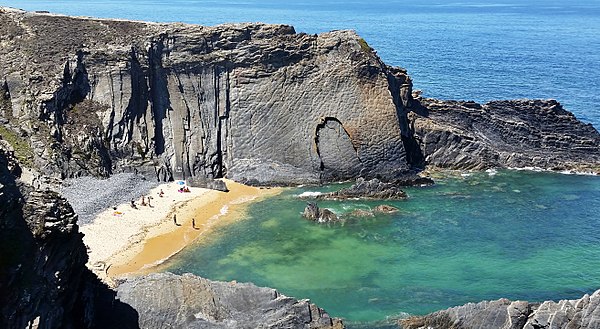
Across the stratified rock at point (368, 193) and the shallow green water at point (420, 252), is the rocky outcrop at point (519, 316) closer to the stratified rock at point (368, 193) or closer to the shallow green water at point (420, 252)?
the shallow green water at point (420, 252)

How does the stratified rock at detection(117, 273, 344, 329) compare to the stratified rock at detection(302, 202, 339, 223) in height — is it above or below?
above

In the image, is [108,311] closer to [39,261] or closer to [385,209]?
[39,261]

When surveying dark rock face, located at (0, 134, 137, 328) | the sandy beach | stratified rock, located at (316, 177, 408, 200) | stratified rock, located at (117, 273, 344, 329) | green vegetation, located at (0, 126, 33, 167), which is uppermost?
dark rock face, located at (0, 134, 137, 328)

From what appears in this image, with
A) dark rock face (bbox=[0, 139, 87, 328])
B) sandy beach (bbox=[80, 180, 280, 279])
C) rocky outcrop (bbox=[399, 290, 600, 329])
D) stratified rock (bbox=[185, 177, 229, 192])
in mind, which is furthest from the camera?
stratified rock (bbox=[185, 177, 229, 192])

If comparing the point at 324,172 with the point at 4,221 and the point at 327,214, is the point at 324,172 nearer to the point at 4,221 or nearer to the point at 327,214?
the point at 327,214

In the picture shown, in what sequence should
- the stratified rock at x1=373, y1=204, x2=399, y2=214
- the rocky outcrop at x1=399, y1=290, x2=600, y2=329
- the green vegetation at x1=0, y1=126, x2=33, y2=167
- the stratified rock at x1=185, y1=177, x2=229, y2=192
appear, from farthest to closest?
the stratified rock at x1=185, y1=177, x2=229, y2=192 < the stratified rock at x1=373, y1=204, x2=399, y2=214 < the green vegetation at x1=0, y1=126, x2=33, y2=167 < the rocky outcrop at x1=399, y1=290, x2=600, y2=329

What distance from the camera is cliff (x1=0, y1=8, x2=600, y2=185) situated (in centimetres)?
5525

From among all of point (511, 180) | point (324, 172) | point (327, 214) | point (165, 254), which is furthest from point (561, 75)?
point (165, 254)

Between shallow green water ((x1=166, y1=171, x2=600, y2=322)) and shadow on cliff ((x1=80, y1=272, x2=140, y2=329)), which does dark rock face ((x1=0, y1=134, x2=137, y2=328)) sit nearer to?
shadow on cliff ((x1=80, y1=272, x2=140, y2=329))

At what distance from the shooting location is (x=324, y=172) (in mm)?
56688

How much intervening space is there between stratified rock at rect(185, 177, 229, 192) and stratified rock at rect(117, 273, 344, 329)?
23.3 m

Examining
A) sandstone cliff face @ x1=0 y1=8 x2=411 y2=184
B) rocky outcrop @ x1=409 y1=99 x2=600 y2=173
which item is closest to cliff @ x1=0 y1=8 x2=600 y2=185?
sandstone cliff face @ x1=0 y1=8 x2=411 y2=184

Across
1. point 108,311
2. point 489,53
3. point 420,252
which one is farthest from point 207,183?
point 489,53

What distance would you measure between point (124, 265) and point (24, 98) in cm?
2075
